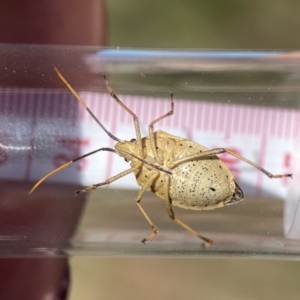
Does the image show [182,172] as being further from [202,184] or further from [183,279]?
[183,279]

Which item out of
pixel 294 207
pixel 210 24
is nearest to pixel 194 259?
pixel 294 207

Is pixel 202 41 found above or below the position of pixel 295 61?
above

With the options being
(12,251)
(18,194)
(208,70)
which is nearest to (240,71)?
(208,70)

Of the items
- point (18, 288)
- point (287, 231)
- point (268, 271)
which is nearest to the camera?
point (287, 231)

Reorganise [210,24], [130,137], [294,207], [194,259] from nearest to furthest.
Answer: [294,207] < [130,137] < [194,259] < [210,24]

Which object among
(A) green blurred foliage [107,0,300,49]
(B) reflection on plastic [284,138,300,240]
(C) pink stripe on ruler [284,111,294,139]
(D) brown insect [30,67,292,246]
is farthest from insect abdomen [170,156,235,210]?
(A) green blurred foliage [107,0,300,49]

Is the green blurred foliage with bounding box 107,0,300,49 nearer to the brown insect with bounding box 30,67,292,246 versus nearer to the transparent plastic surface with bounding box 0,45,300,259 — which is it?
the transparent plastic surface with bounding box 0,45,300,259

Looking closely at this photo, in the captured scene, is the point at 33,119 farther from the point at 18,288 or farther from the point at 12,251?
the point at 18,288
